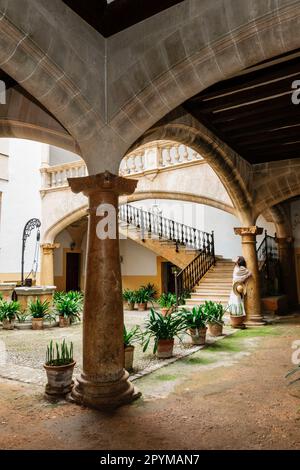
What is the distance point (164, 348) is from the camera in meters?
5.18

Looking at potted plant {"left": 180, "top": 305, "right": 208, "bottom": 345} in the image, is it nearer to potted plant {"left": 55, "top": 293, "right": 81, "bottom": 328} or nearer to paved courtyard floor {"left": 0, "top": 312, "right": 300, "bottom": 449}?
paved courtyard floor {"left": 0, "top": 312, "right": 300, "bottom": 449}

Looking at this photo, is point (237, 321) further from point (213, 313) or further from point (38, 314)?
point (38, 314)

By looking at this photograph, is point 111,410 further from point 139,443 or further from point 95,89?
point 95,89

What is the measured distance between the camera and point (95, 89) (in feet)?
12.0

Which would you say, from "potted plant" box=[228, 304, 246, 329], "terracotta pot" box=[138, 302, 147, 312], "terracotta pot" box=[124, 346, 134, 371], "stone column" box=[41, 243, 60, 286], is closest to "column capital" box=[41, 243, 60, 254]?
"stone column" box=[41, 243, 60, 286]

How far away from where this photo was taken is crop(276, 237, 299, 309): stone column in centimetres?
1122

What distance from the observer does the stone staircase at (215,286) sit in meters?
9.58

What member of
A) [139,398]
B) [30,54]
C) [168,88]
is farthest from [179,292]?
[30,54]

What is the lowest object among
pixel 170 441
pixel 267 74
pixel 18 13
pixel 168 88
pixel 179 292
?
pixel 170 441

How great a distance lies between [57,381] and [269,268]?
30.4 feet

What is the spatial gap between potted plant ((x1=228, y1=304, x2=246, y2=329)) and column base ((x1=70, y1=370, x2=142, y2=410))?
453cm

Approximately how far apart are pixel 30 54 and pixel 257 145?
5365 mm

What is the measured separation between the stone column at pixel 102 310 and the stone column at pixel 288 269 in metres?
8.91

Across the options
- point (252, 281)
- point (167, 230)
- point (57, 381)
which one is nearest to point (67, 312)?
point (252, 281)
